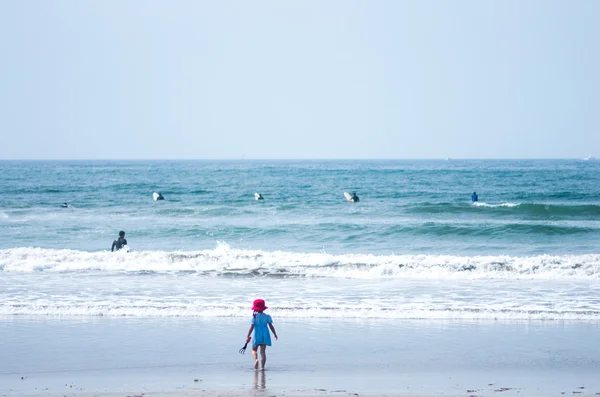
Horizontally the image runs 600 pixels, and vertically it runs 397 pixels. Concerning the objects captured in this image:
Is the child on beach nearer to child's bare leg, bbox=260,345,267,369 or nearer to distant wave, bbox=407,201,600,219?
child's bare leg, bbox=260,345,267,369

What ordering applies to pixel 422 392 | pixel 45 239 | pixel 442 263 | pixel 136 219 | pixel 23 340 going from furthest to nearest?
pixel 136 219
pixel 45 239
pixel 442 263
pixel 23 340
pixel 422 392

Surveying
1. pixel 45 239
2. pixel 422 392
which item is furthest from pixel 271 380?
pixel 45 239

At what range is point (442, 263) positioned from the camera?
21.4 metres

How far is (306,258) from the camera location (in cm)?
2275

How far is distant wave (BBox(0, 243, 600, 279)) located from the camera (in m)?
20.3

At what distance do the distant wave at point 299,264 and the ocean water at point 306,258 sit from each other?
6cm

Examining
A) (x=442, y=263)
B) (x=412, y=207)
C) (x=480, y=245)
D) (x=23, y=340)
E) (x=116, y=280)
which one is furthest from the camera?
(x=412, y=207)

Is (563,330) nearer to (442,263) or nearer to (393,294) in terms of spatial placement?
(393,294)

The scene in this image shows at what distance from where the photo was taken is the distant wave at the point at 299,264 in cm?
2030

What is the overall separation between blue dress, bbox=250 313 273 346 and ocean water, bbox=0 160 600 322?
3.78m

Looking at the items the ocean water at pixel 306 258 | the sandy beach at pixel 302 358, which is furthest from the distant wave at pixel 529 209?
the sandy beach at pixel 302 358

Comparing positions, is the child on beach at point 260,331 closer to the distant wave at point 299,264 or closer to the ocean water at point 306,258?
the ocean water at point 306,258

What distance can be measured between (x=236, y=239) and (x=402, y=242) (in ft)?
23.2

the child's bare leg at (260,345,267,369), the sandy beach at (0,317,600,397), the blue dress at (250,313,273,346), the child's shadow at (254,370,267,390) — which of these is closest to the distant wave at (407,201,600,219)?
the sandy beach at (0,317,600,397)
